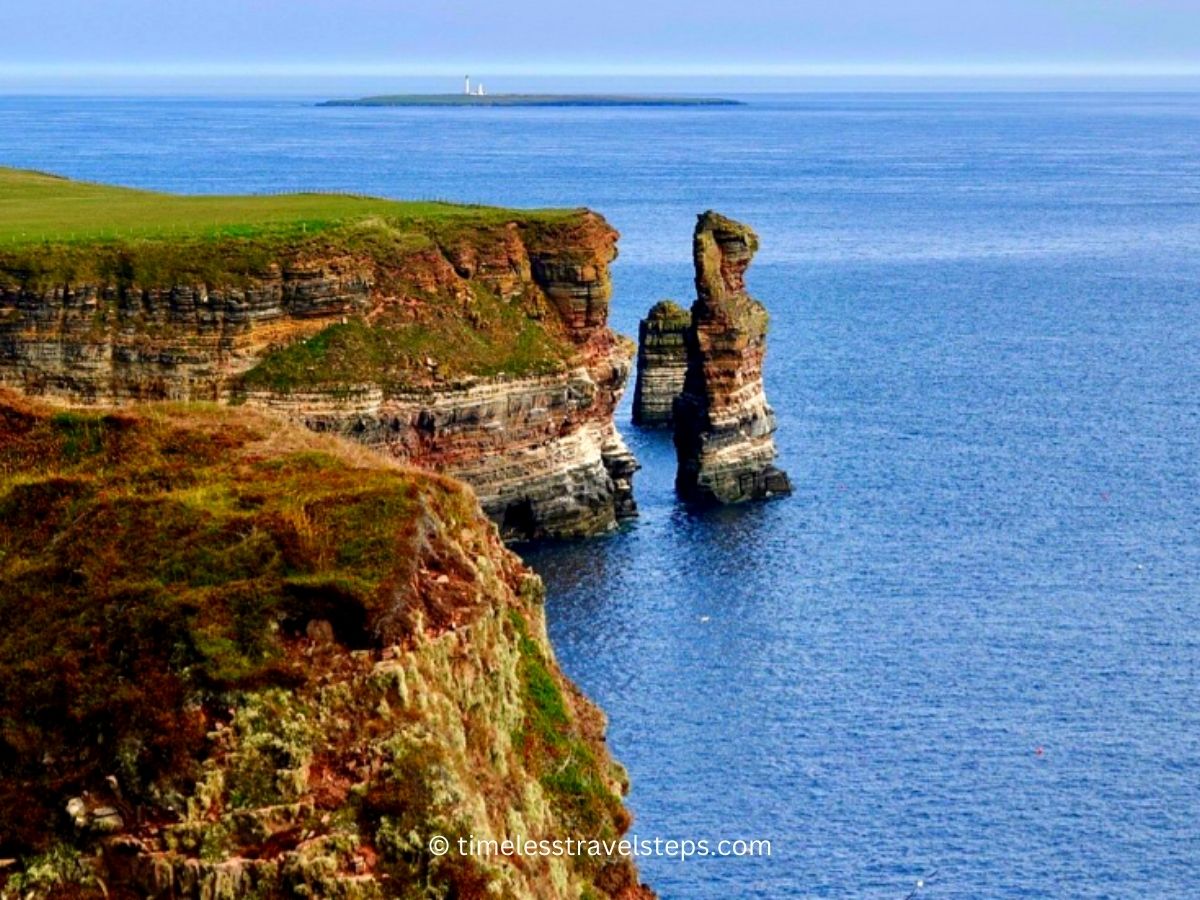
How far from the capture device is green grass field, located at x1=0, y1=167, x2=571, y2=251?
86250mm

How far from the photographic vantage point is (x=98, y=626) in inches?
1112

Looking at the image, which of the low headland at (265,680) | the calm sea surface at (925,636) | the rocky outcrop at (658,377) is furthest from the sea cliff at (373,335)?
the low headland at (265,680)

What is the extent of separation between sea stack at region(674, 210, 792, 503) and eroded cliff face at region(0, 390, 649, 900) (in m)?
58.1

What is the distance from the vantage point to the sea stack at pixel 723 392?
297ft

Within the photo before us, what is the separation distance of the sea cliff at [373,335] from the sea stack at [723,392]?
3675 millimetres

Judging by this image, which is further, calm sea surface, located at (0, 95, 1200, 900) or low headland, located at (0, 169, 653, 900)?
calm sea surface, located at (0, 95, 1200, 900)

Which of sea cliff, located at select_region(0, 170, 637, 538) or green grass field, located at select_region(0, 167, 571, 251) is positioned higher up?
green grass field, located at select_region(0, 167, 571, 251)

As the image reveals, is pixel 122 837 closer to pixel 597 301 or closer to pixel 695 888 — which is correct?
pixel 695 888

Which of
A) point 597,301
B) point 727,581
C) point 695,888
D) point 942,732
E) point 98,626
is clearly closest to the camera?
point 98,626

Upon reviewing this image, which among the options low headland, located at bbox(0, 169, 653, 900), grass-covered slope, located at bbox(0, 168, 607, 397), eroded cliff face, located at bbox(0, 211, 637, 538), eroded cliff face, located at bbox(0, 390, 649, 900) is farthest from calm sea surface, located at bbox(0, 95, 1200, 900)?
eroded cliff face, located at bbox(0, 390, 649, 900)

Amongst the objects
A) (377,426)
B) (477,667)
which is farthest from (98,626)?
(377,426)

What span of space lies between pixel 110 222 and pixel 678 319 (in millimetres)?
28759

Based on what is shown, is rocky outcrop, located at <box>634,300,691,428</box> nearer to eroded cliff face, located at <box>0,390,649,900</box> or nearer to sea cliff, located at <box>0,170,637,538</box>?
sea cliff, located at <box>0,170,637,538</box>

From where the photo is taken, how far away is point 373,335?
83125 millimetres
